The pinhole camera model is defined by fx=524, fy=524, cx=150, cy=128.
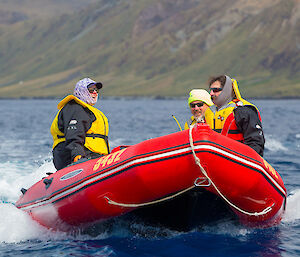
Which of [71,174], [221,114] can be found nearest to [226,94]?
[221,114]

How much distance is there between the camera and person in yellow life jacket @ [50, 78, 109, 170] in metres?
7.79

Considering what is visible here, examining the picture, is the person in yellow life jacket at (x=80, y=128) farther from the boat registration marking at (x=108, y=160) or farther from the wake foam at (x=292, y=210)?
the wake foam at (x=292, y=210)

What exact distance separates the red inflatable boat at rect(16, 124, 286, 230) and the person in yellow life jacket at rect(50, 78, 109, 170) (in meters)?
0.39

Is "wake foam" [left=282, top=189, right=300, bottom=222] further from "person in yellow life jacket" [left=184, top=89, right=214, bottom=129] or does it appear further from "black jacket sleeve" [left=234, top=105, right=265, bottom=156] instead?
"person in yellow life jacket" [left=184, top=89, right=214, bottom=129]

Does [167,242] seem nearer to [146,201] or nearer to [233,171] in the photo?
[146,201]

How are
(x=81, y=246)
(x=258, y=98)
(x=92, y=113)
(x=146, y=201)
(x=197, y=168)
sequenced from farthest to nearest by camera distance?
(x=258, y=98) < (x=92, y=113) < (x=81, y=246) < (x=146, y=201) < (x=197, y=168)

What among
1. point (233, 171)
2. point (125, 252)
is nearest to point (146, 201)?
point (125, 252)

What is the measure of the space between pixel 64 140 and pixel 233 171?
2.89 metres

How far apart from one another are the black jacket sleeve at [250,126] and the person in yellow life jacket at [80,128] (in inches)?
82.8

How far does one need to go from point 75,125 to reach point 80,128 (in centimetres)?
9

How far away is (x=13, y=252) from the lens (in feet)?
23.9

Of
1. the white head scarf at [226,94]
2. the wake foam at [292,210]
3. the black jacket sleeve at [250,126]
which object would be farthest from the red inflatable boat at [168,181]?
the wake foam at [292,210]

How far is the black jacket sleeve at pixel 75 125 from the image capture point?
774 centimetres

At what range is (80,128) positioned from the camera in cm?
775
